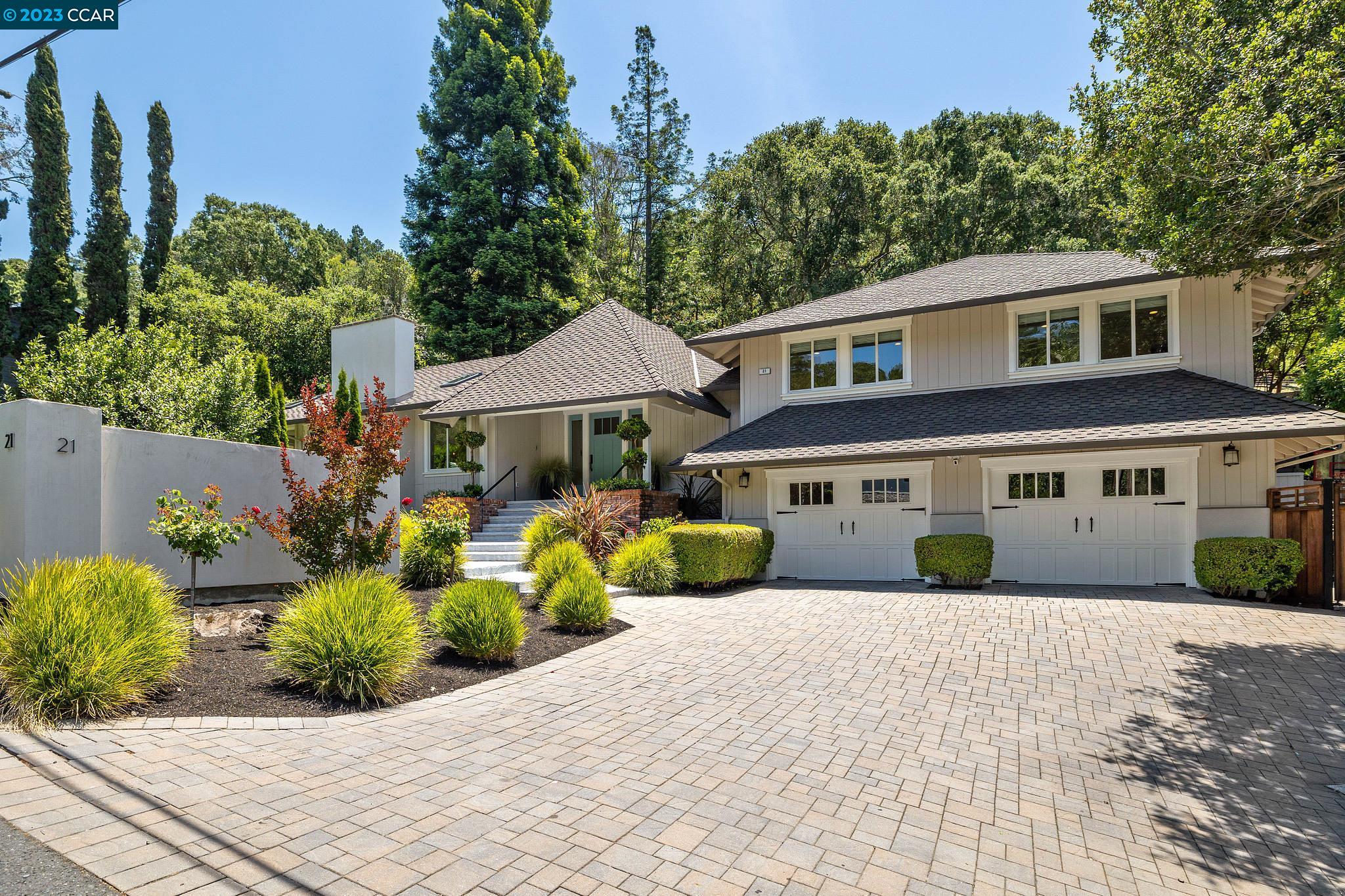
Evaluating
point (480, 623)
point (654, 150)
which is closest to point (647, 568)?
point (480, 623)

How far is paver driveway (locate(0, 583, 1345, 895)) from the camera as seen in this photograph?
3.09 metres

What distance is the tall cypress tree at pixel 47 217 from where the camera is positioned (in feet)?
68.5

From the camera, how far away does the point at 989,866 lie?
10.5 feet

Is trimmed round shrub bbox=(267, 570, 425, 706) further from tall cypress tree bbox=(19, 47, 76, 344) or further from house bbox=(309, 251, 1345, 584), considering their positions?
tall cypress tree bbox=(19, 47, 76, 344)

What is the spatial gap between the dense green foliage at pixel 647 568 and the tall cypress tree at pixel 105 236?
22492mm

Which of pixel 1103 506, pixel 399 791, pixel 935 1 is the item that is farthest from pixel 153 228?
pixel 1103 506

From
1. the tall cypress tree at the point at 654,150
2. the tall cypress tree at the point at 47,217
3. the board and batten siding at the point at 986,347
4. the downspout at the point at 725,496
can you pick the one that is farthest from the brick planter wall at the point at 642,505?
the tall cypress tree at the point at 47,217

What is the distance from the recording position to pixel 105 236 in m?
23.5

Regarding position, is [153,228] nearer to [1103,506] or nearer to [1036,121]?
[1103,506]

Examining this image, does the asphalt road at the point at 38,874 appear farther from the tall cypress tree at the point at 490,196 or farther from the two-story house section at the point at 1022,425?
the tall cypress tree at the point at 490,196

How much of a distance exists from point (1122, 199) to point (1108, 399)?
5.04m

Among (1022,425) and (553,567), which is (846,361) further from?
(553,567)

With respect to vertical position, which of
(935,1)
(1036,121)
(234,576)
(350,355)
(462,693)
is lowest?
(462,693)

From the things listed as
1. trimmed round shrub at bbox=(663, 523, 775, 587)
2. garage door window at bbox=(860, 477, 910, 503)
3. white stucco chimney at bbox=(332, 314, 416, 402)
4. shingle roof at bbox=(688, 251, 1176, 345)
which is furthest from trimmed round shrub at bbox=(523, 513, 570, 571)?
white stucco chimney at bbox=(332, 314, 416, 402)
